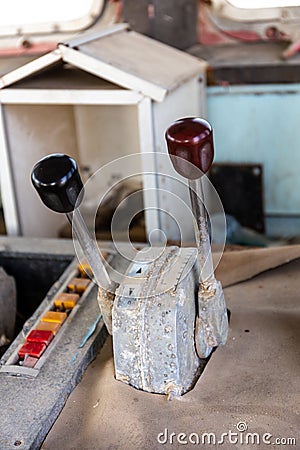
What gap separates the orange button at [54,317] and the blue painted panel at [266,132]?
956 millimetres

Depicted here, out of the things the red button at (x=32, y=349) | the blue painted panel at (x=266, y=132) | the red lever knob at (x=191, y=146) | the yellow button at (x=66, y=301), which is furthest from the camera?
the blue painted panel at (x=266, y=132)

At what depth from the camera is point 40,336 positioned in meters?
1.16

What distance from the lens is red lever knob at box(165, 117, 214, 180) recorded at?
0.88 metres

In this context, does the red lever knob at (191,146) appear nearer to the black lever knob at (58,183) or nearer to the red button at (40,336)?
the black lever knob at (58,183)

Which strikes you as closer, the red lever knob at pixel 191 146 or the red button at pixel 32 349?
the red lever knob at pixel 191 146

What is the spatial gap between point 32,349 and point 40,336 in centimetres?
3

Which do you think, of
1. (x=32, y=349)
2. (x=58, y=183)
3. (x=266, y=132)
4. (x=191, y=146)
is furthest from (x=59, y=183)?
(x=266, y=132)

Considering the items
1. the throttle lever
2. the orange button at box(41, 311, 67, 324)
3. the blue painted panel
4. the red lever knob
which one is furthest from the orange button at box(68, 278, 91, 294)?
the blue painted panel

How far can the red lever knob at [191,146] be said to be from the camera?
880 millimetres

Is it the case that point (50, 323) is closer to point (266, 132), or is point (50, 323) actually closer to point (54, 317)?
point (54, 317)

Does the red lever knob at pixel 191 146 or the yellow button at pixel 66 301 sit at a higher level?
the red lever knob at pixel 191 146

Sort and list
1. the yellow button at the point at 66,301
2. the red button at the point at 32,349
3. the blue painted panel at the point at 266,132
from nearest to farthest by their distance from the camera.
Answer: the red button at the point at 32,349, the yellow button at the point at 66,301, the blue painted panel at the point at 266,132

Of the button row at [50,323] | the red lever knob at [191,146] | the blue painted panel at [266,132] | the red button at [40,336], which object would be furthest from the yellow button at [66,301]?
the blue painted panel at [266,132]

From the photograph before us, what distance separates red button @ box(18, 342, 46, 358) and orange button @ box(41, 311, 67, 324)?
75mm
